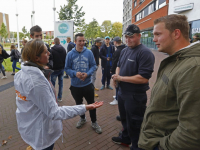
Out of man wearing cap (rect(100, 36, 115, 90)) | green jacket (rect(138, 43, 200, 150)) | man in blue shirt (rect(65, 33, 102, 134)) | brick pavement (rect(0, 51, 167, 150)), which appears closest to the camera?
green jacket (rect(138, 43, 200, 150))

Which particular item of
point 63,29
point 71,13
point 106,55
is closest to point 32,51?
point 106,55

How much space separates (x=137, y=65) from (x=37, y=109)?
153 centimetres

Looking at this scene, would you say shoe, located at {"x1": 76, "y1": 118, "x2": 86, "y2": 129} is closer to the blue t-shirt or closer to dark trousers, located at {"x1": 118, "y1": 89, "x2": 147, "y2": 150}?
dark trousers, located at {"x1": 118, "y1": 89, "x2": 147, "y2": 150}

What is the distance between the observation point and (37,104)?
144cm

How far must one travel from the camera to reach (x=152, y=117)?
4.22 ft

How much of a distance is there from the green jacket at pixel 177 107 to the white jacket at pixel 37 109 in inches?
30.0

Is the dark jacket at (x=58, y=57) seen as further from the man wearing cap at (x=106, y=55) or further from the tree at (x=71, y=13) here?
the tree at (x=71, y=13)

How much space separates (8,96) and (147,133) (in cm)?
576

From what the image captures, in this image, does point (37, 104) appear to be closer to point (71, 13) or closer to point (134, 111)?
point (134, 111)

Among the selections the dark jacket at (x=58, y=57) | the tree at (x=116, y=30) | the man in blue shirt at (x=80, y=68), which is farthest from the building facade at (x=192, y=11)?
the tree at (x=116, y=30)

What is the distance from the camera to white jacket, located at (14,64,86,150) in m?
1.40

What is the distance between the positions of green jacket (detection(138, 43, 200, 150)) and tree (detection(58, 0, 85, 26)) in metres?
24.5

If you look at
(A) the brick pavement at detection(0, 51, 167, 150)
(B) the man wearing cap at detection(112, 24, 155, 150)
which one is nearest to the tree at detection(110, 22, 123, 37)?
(A) the brick pavement at detection(0, 51, 167, 150)

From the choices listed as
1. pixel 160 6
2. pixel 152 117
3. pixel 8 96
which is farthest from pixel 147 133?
pixel 160 6
